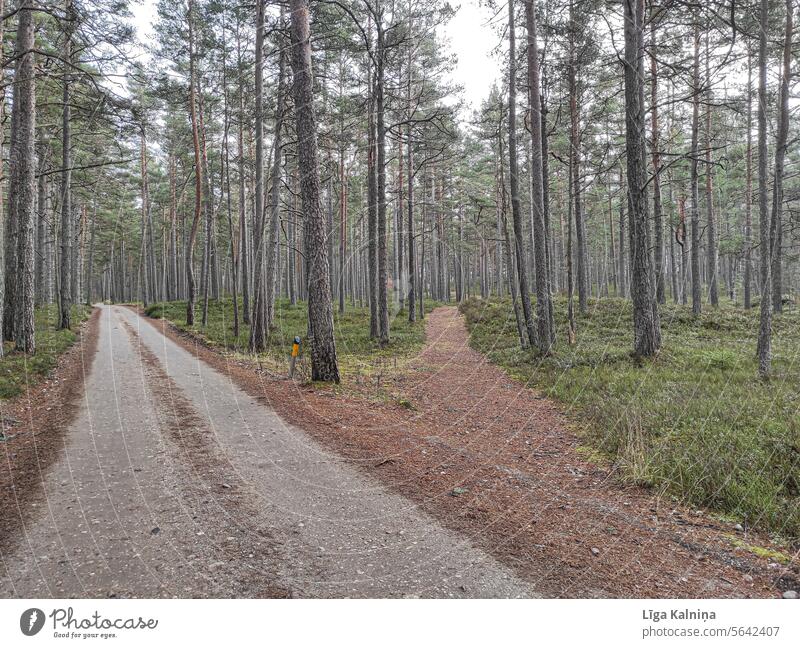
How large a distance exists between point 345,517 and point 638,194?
34.6 feet

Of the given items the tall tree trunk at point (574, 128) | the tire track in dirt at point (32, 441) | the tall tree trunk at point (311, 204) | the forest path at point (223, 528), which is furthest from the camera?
the tall tree trunk at point (574, 128)

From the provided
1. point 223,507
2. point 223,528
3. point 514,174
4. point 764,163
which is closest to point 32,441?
point 223,507

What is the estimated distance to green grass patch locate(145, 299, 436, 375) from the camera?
12.6m

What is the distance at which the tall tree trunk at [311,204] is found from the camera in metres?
8.14

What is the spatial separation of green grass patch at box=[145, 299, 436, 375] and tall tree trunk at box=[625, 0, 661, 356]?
22.7ft

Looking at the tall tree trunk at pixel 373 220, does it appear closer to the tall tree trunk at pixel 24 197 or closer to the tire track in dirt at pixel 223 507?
the tall tree trunk at pixel 24 197

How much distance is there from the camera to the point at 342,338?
1686cm

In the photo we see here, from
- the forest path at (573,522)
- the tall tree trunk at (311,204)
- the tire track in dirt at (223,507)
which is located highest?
the tall tree trunk at (311,204)

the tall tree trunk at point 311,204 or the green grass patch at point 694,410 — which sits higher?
the tall tree trunk at point 311,204

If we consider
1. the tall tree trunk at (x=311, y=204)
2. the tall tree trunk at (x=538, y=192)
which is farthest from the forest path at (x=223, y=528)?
the tall tree trunk at (x=538, y=192)

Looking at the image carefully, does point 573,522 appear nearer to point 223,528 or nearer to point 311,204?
point 223,528

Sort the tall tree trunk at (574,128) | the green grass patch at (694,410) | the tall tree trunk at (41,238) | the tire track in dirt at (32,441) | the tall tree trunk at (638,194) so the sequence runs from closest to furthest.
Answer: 1. the tire track in dirt at (32,441)
2. the green grass patch at (694,410)
3. the tall tree trunk at (638,194)
4. the tall tree trunk at (574,128)
5. the tall tree trunk at (41,238)

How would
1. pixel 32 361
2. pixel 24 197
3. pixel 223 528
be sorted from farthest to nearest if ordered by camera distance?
pixel 24 197 → pixel 32 361 → pixel 223 528

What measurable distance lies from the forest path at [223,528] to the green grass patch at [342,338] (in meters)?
5.62
